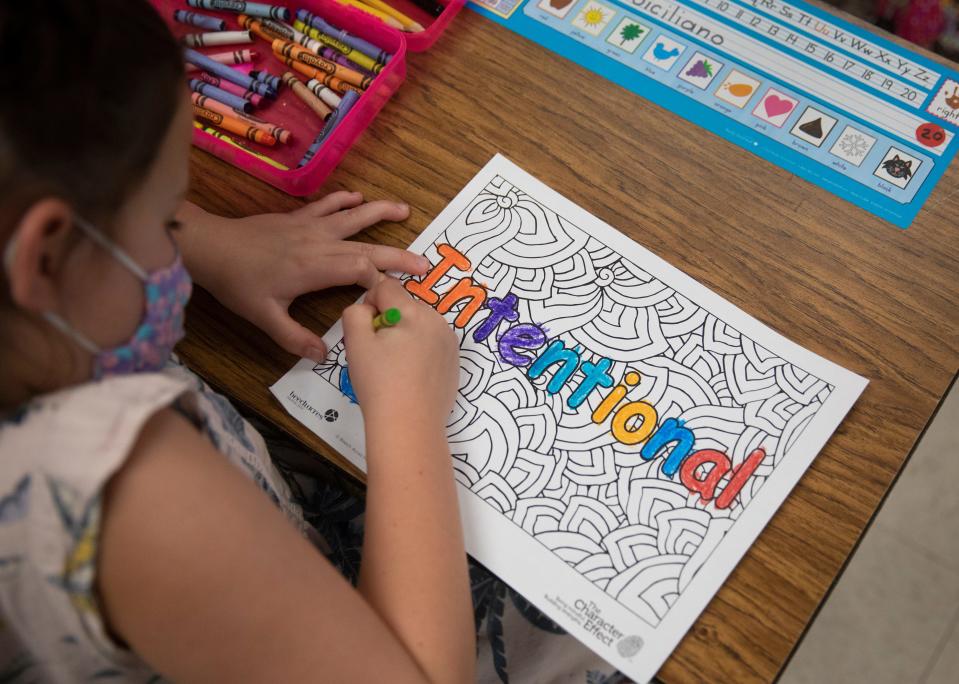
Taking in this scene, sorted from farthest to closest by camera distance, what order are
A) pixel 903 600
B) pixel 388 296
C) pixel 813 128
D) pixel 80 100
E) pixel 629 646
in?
pixel 903 600 < pixel 813 128 < pixel 388 296 < pixel 629 646 < pixel 80 100

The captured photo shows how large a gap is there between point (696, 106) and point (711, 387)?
0.99 ft

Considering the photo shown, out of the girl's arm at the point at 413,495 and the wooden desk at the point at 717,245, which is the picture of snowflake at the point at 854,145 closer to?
the wooden desk at the point at 717,245

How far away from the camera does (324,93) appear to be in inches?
32.0

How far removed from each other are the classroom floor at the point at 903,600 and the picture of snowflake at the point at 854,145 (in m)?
0.78

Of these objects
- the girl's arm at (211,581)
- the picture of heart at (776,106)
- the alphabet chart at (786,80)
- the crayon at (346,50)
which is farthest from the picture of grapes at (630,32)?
the girl's arm at (211,581)

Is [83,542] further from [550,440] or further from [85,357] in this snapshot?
[550,440]

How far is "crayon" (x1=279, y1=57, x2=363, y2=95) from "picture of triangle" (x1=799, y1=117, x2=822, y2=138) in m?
0.43

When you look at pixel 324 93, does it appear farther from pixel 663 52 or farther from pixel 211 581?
pixel 211 581

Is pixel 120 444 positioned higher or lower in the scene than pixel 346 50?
lower

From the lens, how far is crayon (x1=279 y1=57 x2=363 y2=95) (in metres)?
0.81

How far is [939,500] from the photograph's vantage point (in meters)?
1.42

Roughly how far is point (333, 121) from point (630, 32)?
1.05 feet

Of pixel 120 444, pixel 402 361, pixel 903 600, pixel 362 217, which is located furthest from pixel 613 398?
pixel 903 600

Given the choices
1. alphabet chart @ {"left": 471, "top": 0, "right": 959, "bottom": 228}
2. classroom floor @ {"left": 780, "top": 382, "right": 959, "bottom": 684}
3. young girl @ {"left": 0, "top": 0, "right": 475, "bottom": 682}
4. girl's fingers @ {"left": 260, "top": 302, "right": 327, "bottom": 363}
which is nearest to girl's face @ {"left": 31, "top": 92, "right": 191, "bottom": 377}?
young girl @ {"left": 0, "top": 0, "right": 475, "bottom": 682}
